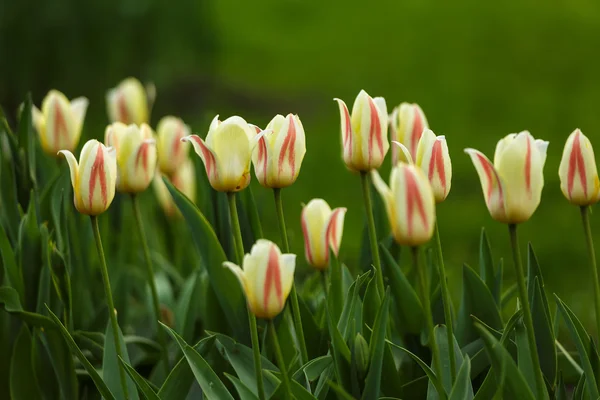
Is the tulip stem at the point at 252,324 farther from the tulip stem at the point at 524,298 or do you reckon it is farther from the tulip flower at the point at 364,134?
the tulip stem at the point at 524,298

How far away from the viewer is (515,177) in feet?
4.22

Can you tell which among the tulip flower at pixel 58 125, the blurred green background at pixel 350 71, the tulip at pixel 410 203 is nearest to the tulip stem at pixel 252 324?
the tulip at pixel 410 203

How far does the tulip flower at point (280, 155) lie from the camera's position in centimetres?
150

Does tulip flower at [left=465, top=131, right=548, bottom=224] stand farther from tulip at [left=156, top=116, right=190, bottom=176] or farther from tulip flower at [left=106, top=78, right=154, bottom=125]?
tulip flower at [left=106, top=78, right=154, bottom=125]

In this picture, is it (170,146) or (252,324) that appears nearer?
(252,324)

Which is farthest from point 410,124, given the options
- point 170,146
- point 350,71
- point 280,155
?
point 350,71

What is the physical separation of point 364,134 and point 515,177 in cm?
29

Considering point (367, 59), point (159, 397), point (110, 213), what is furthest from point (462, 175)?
point (159, 397)

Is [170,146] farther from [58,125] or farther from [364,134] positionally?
[364,134]

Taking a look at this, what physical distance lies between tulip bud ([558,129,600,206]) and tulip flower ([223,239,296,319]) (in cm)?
50

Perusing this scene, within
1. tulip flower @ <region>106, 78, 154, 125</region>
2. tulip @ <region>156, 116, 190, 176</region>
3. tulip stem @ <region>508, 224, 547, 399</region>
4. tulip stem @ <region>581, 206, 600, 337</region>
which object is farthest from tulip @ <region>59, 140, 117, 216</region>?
tulip flower @ <region>106, 78, 154, 125</region>

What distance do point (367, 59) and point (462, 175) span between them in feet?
8.94

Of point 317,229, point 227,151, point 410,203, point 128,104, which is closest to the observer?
point 410,203

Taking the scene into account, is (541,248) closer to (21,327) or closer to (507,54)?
(21,327)
